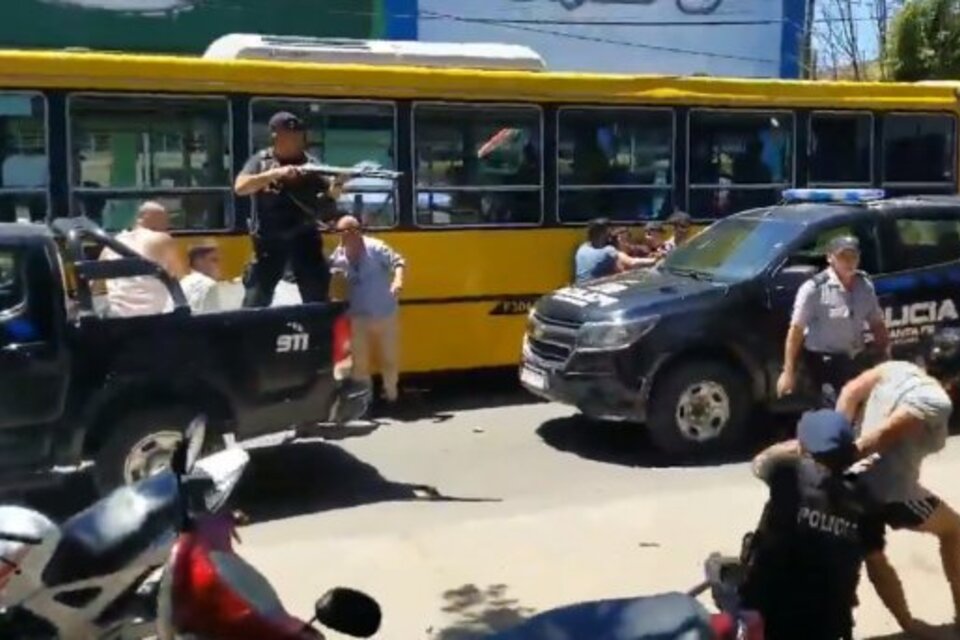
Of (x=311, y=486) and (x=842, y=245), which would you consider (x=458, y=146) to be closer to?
(x=842, y=245)

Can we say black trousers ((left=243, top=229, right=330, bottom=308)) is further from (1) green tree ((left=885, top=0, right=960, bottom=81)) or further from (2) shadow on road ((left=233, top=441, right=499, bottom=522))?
(1) green tree ((left=885, top=0, right=960, bottom=81))

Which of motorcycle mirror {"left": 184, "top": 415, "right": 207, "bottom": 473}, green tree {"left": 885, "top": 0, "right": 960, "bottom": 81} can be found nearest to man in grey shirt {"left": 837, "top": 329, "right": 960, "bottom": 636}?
motorcycle mirror {"left": 184, "top": 415, "right": 207, "bottom": 473}

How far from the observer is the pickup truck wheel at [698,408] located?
379 inches

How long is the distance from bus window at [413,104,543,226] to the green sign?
11812 mm

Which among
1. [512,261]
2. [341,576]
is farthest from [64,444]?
[512,261]

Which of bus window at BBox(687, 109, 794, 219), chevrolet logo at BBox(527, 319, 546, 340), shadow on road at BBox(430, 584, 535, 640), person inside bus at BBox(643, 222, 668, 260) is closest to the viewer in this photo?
shadow on road at BBox(430, 584, 535, 640)

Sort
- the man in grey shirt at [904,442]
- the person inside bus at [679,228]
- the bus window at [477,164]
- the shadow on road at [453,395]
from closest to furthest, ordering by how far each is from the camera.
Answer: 1. the man in grey shirt at [904,442]
2. the shadow on road at [453,395]
3. the bus window at [477,164]
4. the person inside bus at [679,228]

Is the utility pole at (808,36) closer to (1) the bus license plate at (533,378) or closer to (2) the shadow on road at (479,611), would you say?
(1) the bus license plate at (533,378)

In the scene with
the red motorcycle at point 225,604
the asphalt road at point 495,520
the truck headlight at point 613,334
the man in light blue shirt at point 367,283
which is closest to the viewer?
the red motorcycle at point 225,604

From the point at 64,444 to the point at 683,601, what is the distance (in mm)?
4829

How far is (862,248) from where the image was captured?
10.3 metres

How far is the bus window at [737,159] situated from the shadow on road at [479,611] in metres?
6.88

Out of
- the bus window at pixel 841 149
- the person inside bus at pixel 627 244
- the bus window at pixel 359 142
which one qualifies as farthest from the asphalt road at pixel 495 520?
the bus window at pixel 841 149

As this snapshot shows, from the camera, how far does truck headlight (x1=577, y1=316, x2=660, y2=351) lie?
954 centimetres
